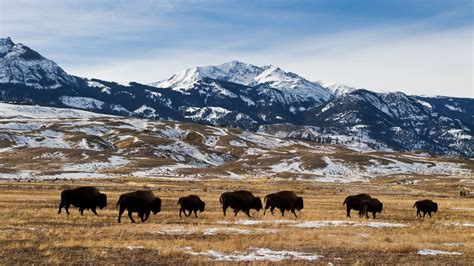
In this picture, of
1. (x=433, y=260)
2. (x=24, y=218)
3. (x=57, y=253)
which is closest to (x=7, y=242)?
(x=57, y=253)

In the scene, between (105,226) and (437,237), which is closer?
(437,237)

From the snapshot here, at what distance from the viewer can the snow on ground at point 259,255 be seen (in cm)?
1817

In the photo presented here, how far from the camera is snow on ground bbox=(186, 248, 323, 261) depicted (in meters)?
18.2

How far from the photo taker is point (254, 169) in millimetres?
180375

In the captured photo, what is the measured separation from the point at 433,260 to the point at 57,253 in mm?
14080

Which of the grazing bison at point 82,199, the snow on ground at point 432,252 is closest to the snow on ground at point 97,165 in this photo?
the grazing bison at point 82,199

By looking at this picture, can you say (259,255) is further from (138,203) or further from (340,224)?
(340,224)

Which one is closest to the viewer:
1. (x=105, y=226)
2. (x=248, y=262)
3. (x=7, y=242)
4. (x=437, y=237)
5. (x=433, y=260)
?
(x=248, y=262)

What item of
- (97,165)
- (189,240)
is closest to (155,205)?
(189,240)

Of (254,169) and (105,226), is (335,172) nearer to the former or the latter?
(254,169)

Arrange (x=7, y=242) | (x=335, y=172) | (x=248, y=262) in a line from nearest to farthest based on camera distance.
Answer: (x=248, y=262)
(x=7, y=242)
(x=335, y=172)

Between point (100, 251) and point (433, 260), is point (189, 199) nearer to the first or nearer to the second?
point (100, 251)

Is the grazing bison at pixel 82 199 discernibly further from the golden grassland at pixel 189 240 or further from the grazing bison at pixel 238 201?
the grazing bison at pixel 238 201

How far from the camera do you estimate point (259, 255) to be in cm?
1900
